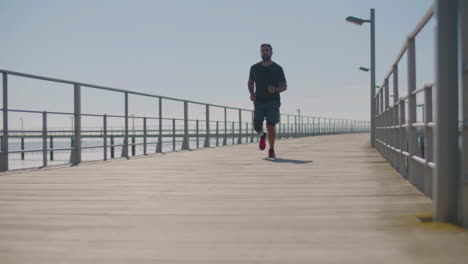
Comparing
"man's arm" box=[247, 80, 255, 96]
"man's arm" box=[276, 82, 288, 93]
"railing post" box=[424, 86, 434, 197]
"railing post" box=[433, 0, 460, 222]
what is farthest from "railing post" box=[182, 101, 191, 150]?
"railing post" box=[433, 0, 460, 222]

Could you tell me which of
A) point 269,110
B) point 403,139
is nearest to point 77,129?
point 269,110

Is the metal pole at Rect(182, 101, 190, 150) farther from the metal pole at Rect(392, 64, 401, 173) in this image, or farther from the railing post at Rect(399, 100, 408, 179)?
the railing post at Rect(399, 100, 408, 179)

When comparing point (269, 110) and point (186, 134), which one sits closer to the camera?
point (269, 110)

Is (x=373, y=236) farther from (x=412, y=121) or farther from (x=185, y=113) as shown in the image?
(x=185, y=113)

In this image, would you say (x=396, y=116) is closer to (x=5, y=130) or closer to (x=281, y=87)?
(x=281, y=87)

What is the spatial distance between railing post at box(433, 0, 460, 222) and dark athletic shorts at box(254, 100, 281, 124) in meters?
3.81

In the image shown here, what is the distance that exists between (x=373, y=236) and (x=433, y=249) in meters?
0.22

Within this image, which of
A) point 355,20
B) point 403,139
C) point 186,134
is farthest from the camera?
point 355,20

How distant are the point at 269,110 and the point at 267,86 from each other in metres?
0.27

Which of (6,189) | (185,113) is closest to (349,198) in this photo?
(6,189)

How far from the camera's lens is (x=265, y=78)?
549 centimetres

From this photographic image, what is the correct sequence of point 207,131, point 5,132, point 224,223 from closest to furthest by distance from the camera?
1. point 224,223
2. point 5,132
3. point 207,131

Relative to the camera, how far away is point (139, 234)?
1.68m

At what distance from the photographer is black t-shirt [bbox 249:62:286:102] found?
548 centimetres
